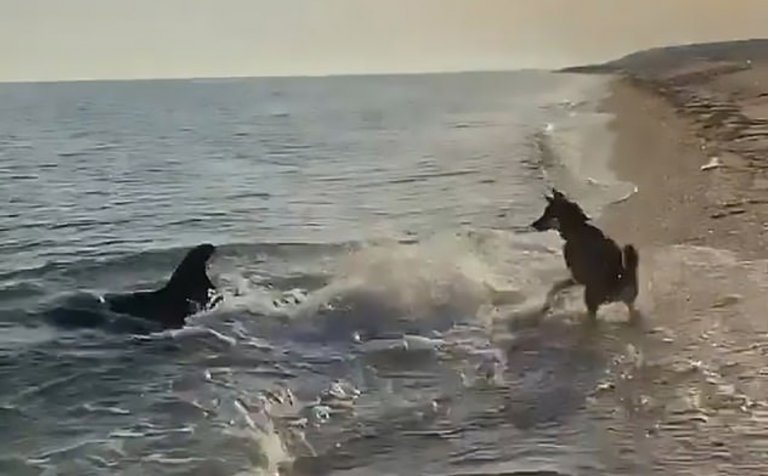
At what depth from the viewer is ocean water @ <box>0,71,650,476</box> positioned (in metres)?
0.94

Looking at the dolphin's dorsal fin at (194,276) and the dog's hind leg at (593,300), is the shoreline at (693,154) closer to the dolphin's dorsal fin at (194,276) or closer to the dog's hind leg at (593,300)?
the dog's hind leg at (593,300)

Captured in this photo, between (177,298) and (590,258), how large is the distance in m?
0.41

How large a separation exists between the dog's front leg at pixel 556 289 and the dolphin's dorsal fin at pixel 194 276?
32 cm

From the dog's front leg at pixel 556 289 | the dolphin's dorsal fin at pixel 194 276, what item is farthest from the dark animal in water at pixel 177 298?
the dog's front leg at pixel 556 289

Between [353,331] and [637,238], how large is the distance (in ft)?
1.00

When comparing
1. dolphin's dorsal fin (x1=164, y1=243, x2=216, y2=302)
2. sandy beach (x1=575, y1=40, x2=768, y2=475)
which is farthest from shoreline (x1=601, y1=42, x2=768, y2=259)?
dolphin's dorsal fin (x1=164, y1=243, x2=216, y2=302)

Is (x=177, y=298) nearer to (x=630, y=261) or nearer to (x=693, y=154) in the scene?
(x=630, y=261)

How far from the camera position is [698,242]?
41.8 inches

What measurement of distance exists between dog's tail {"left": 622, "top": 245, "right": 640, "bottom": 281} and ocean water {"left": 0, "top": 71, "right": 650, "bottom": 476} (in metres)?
0.05

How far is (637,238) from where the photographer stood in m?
1.06

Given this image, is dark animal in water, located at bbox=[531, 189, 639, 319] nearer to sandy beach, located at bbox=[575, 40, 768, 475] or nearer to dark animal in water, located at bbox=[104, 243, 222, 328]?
sandy beach, located at bbox=[575, 40, 768, 475]

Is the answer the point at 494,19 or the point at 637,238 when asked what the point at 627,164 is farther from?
the point at 494,19

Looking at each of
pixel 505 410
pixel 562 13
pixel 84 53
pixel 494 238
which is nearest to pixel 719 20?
pixel 562 13

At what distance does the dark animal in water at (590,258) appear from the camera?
103 centimetres
